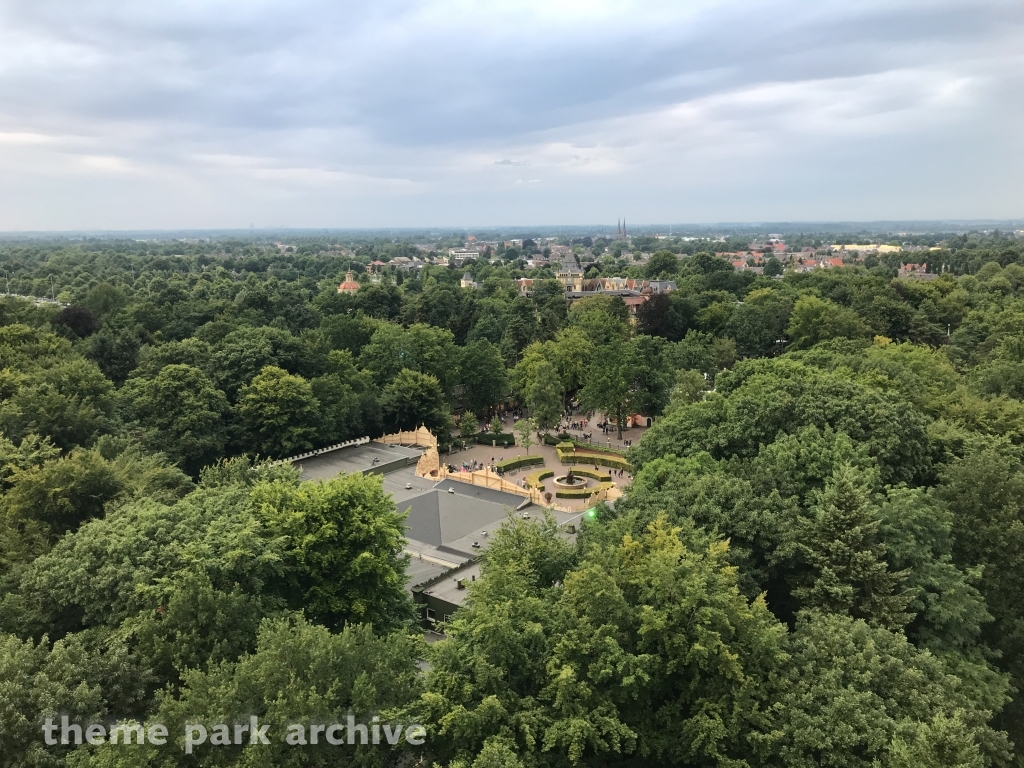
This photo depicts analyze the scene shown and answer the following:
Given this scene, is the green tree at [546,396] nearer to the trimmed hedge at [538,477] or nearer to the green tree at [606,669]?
the trimmed hedge at [538,477]

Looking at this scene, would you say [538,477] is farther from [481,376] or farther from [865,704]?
[865,704]

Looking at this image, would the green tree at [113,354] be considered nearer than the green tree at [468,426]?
Yes

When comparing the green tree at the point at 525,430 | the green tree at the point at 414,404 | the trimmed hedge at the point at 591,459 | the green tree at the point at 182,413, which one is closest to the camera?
the green tree at the point at 182,413

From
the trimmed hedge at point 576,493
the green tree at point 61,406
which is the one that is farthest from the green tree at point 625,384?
the green tree at point 61,406

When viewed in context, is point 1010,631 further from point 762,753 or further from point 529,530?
point 529,530

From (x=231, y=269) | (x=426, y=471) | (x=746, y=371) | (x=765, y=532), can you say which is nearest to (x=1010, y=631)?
(x=765, y=532)

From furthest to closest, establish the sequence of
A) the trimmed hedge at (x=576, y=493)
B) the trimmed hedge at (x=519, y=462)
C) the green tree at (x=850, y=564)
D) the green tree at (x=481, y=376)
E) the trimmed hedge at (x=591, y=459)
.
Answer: the green tree at (x=481, y=376) < the trimmed hedge at (x=591, y=459) < the trimmed hedge at (x=519, y=462) < the trimmed hedge at (x=576, y=493) < the green tree at (x=850, y=564)

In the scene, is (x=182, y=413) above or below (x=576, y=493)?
above

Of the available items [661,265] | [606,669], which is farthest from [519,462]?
[661,265]
